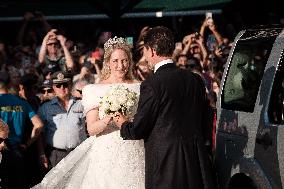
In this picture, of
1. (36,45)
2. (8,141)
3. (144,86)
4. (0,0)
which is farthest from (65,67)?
(0,0)

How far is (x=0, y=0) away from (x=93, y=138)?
1420cm

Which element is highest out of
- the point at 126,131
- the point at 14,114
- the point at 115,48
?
the point at 115,48

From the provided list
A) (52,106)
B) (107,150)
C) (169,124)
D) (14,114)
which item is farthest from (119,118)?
(52,106)

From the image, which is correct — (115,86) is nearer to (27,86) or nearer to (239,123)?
(239,123)

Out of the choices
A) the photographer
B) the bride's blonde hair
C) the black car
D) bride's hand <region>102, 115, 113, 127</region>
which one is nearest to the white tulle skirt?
bride's hand <region>102, 115, 113, 127</region>

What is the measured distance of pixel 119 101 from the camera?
6.66m

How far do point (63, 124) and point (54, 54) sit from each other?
9.61 ft

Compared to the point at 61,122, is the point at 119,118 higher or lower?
higher

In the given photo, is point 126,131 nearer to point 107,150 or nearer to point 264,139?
point 107,150

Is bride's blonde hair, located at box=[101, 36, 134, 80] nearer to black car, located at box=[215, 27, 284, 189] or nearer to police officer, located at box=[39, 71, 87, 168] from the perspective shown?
black car, located at box=[215, 27, 284, 189]

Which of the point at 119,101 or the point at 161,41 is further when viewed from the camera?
the point at 119,101

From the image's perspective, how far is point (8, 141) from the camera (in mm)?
9086

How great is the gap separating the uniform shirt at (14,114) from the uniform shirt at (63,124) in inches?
12.1

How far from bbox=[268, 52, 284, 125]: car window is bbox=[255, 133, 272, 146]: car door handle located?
0.41ft
